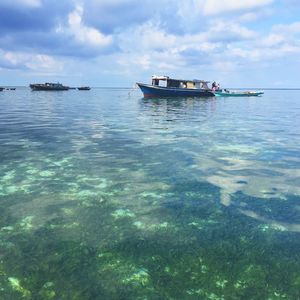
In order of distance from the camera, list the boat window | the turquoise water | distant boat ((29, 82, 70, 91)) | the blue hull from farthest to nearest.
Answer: distant boat ((29, 82, 70, 91)) → the boat window → the blue hull → the turquoise water

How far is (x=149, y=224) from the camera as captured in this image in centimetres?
835

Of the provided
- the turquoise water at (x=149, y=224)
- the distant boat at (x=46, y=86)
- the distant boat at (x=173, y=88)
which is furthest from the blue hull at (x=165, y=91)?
the distant boat at (x=46, y=86)

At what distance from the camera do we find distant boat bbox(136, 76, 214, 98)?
65.1 meters

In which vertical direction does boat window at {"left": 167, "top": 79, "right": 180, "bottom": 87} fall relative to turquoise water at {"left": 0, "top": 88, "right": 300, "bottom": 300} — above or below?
above

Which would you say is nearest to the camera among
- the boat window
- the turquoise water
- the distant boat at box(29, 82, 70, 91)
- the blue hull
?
the turquoise water

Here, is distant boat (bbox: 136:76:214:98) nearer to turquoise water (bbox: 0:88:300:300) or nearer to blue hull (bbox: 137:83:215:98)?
blue hull (bbox: 137:83:215:98)

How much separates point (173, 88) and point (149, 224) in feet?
193

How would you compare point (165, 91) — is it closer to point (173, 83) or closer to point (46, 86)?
point (173, 83)

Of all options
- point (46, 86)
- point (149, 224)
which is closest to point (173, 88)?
point (149, 224)

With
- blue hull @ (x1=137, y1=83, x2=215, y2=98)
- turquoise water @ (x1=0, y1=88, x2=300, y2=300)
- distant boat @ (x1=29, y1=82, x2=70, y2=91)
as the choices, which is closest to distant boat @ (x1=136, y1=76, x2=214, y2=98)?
blue hull @ (x1=137, y1=83, x2=215, y2=98)

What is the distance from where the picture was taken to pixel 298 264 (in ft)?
21.6

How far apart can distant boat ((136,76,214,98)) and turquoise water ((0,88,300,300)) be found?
163ft

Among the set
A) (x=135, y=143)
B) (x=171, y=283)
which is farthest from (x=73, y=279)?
(x=135, y=143)

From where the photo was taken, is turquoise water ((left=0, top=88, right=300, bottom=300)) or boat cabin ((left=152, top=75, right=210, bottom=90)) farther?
boat cabin ((left=152, top=75, right=210, bottom=90))
